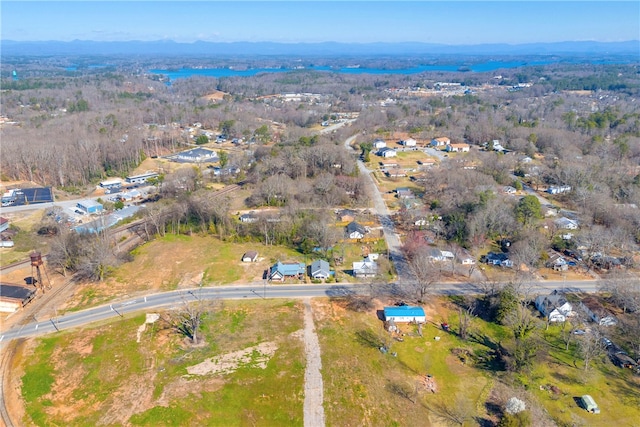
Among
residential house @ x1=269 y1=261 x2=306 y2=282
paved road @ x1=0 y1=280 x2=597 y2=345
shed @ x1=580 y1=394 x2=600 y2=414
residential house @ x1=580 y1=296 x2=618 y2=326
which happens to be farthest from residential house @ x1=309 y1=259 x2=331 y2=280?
residential house @ x1=580 y1=296 x2=618 y2=326

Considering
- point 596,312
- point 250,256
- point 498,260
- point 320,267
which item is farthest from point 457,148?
point 250,256

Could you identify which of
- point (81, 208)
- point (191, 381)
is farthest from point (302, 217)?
point (81, 208)

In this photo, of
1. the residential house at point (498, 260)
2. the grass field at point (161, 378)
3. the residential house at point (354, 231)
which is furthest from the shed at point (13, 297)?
the residential house at point (498, 260)

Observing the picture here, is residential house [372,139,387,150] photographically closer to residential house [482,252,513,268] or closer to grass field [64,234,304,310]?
residential house [482,252,513,268]

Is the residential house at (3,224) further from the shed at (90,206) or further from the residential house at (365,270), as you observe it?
the residential house at (365,270)

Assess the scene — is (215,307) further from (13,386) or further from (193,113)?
(193,113)

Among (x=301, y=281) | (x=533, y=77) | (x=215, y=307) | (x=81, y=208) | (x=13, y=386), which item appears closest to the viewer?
(x=13, y=386)

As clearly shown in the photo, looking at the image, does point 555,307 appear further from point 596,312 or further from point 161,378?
point 161,378
